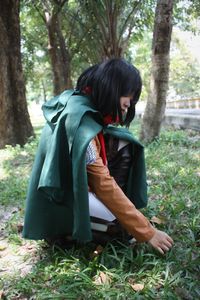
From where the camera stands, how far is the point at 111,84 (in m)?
2.24

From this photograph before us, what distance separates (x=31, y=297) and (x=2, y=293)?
17 centimetres

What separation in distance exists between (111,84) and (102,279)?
111 cm

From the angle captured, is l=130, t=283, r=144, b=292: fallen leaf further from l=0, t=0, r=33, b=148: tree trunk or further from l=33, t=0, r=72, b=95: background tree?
l=33, t=0, r=72, b=95: background tree

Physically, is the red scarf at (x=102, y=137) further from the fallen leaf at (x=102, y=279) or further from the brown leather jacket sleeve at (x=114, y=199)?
the fallen leaf at (x=102, y=279)

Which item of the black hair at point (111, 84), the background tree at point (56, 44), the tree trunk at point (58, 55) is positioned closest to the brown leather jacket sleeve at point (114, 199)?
the black hair at point (111, 84)

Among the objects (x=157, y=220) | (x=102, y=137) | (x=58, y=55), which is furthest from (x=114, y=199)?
(x=58, y=55)

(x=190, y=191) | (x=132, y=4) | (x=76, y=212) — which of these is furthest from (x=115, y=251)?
(x=132, y=4)

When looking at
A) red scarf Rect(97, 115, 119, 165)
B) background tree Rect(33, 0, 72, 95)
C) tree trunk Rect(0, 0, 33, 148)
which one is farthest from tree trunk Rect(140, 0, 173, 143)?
background tree Rect(33, 0, 72, 95)

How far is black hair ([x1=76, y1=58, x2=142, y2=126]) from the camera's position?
7.38 feet

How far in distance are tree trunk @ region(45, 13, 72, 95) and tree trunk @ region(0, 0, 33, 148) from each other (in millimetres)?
5365

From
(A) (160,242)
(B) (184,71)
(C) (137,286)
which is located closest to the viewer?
(C) (137,286)

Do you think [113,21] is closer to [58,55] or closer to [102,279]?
[58,55]

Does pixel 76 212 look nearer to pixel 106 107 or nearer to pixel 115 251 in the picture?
pixel 115 251

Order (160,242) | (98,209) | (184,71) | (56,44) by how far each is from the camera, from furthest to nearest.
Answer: (184,71) → (56,44) → (98,209) → (160,242)
